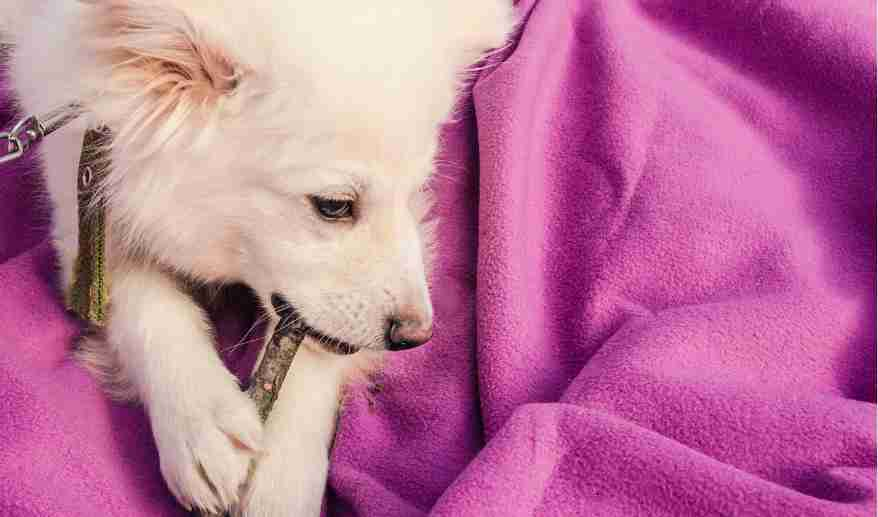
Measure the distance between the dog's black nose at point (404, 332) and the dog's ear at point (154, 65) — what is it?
1.68ft

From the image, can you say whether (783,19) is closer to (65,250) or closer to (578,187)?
(578,187)

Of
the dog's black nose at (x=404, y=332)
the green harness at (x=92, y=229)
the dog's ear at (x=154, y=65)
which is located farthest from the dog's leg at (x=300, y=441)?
the dog's ear at (x=154, y=65)

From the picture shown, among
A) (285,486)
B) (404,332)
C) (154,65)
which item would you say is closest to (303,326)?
(404,332)

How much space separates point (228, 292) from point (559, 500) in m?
0.94

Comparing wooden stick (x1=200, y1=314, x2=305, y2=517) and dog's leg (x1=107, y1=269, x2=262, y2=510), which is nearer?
dog's leg (x1=107, y1=269, x2=262, y2=510)

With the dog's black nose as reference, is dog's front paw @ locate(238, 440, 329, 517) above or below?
below

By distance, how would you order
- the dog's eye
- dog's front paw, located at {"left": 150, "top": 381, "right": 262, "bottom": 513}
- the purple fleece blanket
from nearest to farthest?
the purple fleece blanket → dog's front paw, located at {"left": 150, "top": 381, "right": 262, "bottom": 513} → the dog's eye

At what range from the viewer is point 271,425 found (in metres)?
1.37

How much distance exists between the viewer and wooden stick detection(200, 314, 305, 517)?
1.36 meters

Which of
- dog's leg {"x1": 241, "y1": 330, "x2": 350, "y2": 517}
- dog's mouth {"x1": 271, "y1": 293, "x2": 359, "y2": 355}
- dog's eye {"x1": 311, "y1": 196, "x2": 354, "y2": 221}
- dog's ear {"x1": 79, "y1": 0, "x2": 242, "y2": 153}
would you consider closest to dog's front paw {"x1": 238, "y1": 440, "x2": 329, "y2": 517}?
dog's leg {"x1": 241, "y1": 330, "x2": 350, "y2": 517}

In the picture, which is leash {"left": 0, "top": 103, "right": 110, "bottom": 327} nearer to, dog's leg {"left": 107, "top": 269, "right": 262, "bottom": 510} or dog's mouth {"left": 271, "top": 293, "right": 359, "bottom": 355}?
dog's leg {"left": 107, "top": 269, "right": 262, "bottom": 510}

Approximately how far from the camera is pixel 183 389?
1.32 metres

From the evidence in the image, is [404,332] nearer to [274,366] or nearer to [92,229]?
[274,366]

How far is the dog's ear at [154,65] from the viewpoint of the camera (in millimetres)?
1155
